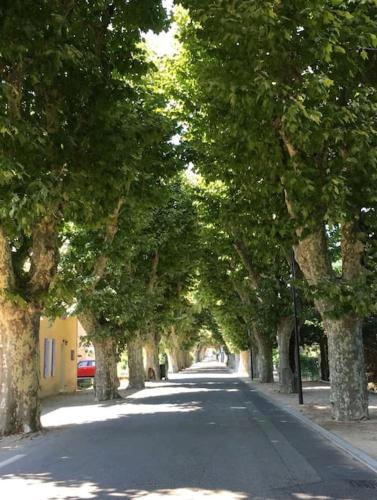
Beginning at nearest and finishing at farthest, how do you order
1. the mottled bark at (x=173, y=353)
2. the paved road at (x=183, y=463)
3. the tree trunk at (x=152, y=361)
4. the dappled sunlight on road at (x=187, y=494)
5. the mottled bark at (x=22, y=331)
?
1. the dappled sunlight on road at (x=187, y=494)
2. the paved road at (x=183, y=463)
3. the mottled bark at (x=22, y=331)
4. the tree trunk at (x=152, y=361)
5. the mottled bark at (x=173, y=353)

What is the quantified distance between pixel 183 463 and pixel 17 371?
5.57 metres

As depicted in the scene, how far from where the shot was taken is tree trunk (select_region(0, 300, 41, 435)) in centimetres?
1292

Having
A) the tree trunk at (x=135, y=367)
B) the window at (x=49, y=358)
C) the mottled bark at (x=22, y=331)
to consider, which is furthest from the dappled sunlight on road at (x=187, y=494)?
the tree trunk at (x=135, y=367)

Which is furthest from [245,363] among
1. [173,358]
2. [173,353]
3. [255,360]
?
[173,358]

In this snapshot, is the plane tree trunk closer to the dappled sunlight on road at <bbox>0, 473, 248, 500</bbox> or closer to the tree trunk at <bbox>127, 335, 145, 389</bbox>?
the tree trunk at <bbox>127, 335, 145, 389</bbox>

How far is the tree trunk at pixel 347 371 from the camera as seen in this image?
44.4ft

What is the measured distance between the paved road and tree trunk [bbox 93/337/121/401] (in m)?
8.00

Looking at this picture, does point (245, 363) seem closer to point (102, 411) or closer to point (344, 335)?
point (102, 411)

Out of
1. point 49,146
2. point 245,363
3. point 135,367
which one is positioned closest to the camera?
point 49,146

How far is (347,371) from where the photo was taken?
1356 cm

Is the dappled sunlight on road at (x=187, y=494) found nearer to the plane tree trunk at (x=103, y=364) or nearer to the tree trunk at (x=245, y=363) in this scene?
the plane tree trunk at (x=103, y=364)

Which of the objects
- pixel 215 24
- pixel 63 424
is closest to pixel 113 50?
pixel 215 24

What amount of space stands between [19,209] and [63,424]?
7.31 meters

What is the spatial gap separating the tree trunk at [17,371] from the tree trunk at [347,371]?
6871 mm
